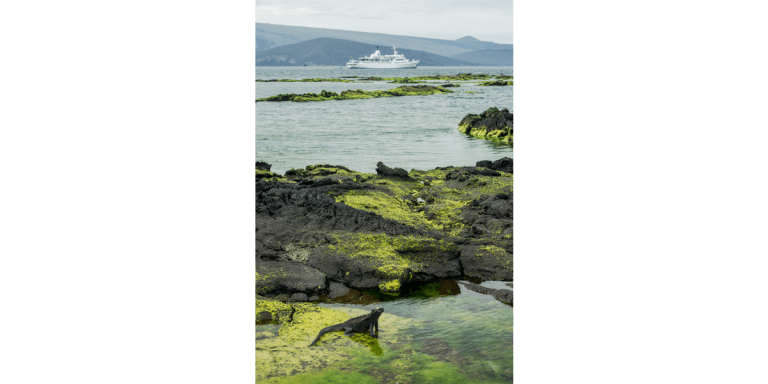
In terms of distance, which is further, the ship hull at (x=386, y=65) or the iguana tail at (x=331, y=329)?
the ship hull at (x=386, y=65)

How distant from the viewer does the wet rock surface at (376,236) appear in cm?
494

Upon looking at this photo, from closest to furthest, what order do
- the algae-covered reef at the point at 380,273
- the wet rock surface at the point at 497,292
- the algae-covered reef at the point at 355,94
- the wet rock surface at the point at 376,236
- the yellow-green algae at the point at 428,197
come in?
the algae-covered reef at the point at 380,273 → the wet rock surface at the point at 497,292 → the wet rock surface at the point at 376,236 → the yellow-green algae at the point at 428,197 → the algae-covered reef at the point at 355,94

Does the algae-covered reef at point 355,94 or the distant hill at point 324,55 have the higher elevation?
the distant hill at point 324,55

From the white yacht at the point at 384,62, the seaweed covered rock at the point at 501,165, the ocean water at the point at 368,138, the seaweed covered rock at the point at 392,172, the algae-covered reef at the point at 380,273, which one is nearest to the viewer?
the algae-covered reef at the point at 380,273

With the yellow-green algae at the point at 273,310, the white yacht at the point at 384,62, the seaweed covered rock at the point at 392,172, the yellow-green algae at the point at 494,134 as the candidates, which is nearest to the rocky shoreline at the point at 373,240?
the yellow-green algae at the point at 273,310

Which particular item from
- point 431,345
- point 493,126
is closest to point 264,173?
point 431,345

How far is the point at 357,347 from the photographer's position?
3648mm

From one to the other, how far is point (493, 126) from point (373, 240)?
13112mm

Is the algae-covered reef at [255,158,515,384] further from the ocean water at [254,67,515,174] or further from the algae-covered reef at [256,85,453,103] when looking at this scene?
the algae-covered reef at [256,85,453,103]

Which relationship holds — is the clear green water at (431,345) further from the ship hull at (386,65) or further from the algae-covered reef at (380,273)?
the ship hull at (386,65)

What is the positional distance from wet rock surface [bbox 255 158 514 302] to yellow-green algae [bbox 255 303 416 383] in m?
0.55
